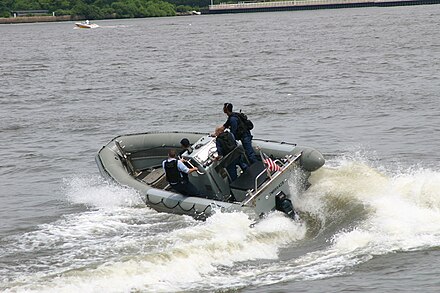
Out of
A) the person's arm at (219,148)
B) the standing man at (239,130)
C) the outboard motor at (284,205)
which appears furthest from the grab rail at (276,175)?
the person's arm at (219,148)

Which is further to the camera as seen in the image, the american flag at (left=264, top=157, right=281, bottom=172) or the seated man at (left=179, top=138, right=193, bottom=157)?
the seated man at (left=179, top=138, right=193, bottom=157)

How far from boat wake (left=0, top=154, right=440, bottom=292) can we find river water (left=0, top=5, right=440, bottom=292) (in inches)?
1.4

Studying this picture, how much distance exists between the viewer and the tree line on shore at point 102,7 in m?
157

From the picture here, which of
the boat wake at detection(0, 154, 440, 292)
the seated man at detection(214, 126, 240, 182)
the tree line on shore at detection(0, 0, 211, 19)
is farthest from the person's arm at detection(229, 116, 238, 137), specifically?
the tree line on shore at detection(0, 0, 211, 19)

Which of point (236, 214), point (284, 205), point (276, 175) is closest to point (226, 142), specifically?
point (276, 175)

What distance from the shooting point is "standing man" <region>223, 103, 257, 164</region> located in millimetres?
17094

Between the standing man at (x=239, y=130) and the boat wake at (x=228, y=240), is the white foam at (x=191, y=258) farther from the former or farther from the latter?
the standing man at (x=239, y=130)

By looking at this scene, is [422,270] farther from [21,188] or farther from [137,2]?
[137,2]

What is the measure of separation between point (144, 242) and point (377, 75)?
24296 mm

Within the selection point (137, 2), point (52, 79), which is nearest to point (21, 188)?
point (52, 79)

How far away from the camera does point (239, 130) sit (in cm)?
1709

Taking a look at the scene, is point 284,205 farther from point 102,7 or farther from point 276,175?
point 102,7

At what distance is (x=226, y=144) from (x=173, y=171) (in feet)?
3.76

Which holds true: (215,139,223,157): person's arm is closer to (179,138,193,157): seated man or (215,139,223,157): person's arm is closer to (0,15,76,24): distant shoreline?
(179,138,193,157): seated man
